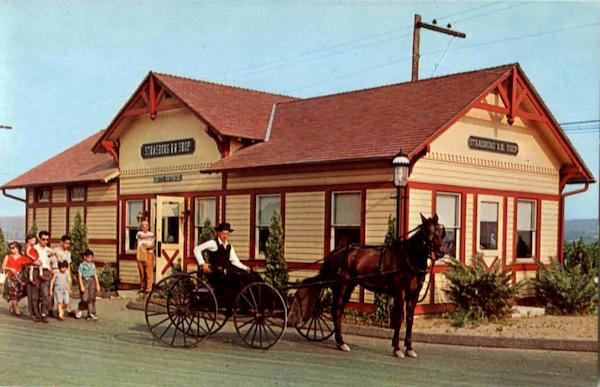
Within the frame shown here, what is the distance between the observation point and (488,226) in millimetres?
17156

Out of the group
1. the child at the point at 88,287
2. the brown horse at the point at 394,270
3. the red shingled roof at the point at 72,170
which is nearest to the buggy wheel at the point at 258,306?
the brown horse at the point at 394,270

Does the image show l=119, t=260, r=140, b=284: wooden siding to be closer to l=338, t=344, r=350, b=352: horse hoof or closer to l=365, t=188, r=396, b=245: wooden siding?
l=365, t=188, r=396, b=245: wooden siding

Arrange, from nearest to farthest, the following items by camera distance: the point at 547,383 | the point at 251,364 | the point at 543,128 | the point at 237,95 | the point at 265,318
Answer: the point at 547,383 → the point at 251,364 → the point at 265,318 → the point at 543,128 → the point at 237,95

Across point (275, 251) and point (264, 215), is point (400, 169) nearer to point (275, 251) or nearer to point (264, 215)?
point (275, 251)

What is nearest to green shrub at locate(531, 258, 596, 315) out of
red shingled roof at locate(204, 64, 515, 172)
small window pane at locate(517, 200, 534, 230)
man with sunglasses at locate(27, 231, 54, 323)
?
small window pane at locate(517, 200, 534, 230)

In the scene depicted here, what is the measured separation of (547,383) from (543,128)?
8988mm

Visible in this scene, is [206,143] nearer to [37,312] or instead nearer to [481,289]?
[37,312]

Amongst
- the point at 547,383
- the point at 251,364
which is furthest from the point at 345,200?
the point at 547,383

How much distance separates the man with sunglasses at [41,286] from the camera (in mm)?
16125

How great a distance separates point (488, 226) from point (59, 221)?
12.9 metres

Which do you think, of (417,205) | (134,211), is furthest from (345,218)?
(134,211)

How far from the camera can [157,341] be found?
13.0 m

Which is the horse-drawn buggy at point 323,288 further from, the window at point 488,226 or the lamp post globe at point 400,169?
the window at point 488,226

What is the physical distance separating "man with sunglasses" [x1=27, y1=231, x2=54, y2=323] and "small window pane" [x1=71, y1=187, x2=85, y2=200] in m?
7.23
